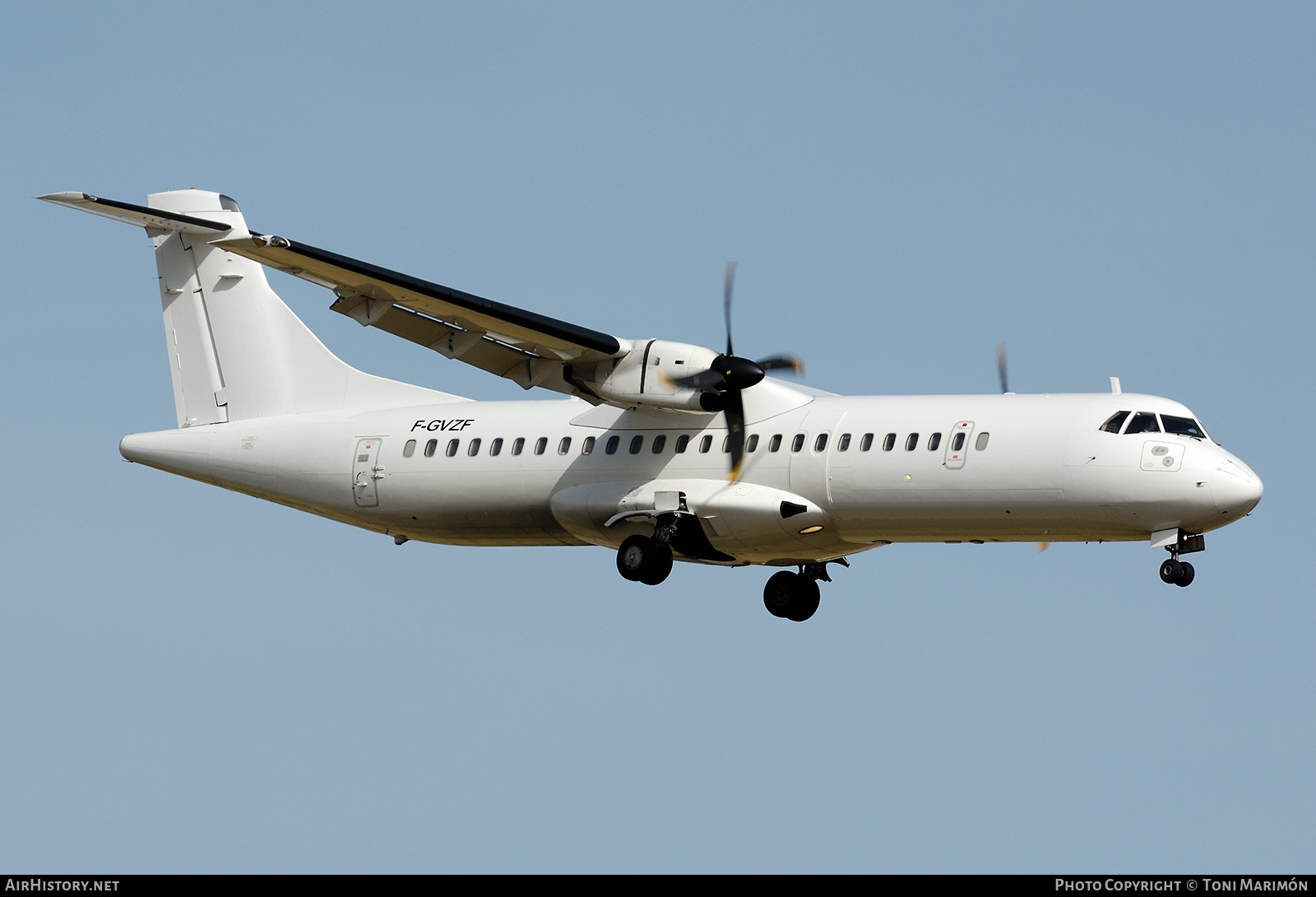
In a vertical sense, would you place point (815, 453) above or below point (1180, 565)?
above

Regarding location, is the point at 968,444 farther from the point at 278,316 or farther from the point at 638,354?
the point at 278,316

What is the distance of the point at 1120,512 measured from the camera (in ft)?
67.9

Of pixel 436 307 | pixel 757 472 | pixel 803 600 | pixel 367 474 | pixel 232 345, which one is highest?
pixel 232 345

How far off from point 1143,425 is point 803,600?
596 cm

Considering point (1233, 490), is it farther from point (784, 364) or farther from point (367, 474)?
point (367, 474)

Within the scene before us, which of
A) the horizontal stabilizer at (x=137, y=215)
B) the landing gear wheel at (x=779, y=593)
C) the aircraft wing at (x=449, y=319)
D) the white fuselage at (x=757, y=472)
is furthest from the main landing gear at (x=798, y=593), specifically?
the horizontal stabilizer at (x=137, y=215)

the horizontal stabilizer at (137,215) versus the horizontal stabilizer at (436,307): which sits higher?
the horizontal stabilizer at (137,215)

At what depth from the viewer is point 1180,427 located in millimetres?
20906

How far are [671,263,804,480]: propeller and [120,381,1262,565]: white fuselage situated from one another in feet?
0.53

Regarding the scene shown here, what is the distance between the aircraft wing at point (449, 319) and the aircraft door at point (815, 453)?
250 centimetres

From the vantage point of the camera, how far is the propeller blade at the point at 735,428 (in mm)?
22891

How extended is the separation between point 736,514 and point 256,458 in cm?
758

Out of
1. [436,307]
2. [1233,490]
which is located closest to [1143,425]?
[1233,490]

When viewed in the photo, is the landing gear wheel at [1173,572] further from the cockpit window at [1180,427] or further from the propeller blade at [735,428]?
the propeller blade at [735,428]
